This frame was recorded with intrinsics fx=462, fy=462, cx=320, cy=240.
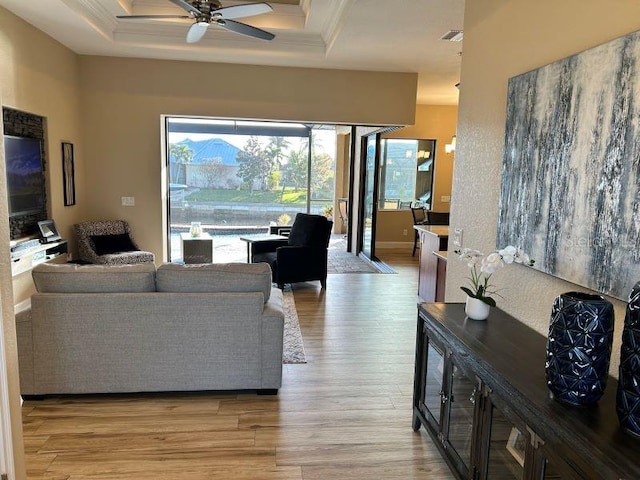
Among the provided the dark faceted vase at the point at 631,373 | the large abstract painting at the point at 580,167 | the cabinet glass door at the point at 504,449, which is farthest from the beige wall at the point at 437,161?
the dark faceted vase at the point at 631,373

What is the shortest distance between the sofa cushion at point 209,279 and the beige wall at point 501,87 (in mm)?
1496

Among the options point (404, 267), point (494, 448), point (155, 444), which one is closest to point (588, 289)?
point (494, 448)

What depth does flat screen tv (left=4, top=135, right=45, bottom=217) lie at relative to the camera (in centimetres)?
468

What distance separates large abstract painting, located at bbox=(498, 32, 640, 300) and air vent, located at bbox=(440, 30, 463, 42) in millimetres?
2548

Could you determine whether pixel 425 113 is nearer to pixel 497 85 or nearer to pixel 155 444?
pixel 497 85

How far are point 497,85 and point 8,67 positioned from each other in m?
4.53

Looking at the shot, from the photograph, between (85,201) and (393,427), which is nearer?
(393,427)

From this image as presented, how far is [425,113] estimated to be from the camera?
381 inches

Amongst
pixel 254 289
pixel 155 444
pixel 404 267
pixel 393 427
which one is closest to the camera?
pixel 155 444

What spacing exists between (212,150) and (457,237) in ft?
23.0

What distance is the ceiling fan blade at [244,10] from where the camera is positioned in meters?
3.78

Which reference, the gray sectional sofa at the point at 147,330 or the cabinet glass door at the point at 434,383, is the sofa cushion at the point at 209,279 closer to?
the gray sectional sofa at the point at 147,330

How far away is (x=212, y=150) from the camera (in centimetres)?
937

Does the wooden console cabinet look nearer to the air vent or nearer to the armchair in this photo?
the air vent
